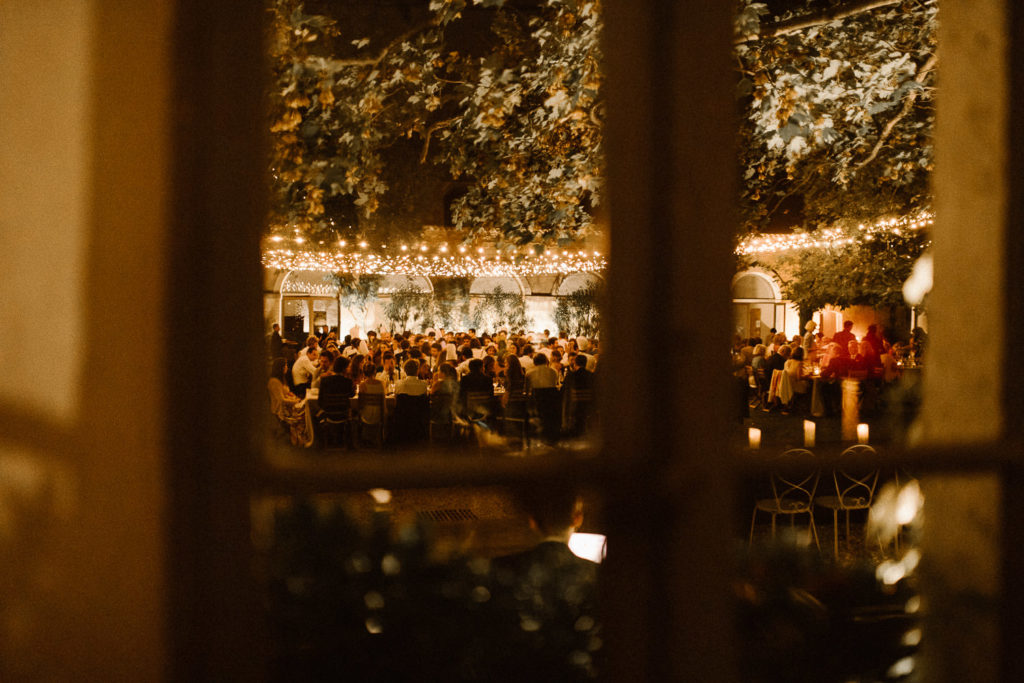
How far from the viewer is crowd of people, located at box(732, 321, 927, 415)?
9.98 meters

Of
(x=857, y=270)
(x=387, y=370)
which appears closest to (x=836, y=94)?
(x=857, y=270)

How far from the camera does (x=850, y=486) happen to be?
19.8 feet

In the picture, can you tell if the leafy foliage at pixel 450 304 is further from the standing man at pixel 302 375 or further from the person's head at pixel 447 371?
the person's head at pixel 447 371

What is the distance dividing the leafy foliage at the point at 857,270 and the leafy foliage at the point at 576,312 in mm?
4331

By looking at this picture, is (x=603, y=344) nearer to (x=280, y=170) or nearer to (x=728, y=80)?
(x=728, y=80)

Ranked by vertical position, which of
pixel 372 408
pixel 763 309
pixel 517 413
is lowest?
pixel 517 413

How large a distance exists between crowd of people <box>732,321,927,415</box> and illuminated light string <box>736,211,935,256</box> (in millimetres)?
1186

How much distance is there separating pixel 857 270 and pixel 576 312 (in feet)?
25.5

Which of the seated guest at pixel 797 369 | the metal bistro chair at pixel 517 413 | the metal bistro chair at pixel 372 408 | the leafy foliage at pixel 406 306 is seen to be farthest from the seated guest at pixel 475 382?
the leafy foliage at pixel 406 306

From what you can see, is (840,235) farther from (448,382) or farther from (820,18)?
(820,18)

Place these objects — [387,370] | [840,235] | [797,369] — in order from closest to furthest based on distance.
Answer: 1. [387,370]
2. [840,235]
3. [797,369]

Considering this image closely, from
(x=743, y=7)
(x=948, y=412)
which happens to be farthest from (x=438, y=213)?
(x=948, y=412)

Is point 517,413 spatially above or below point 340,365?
below

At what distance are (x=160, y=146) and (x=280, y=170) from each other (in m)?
2.39
